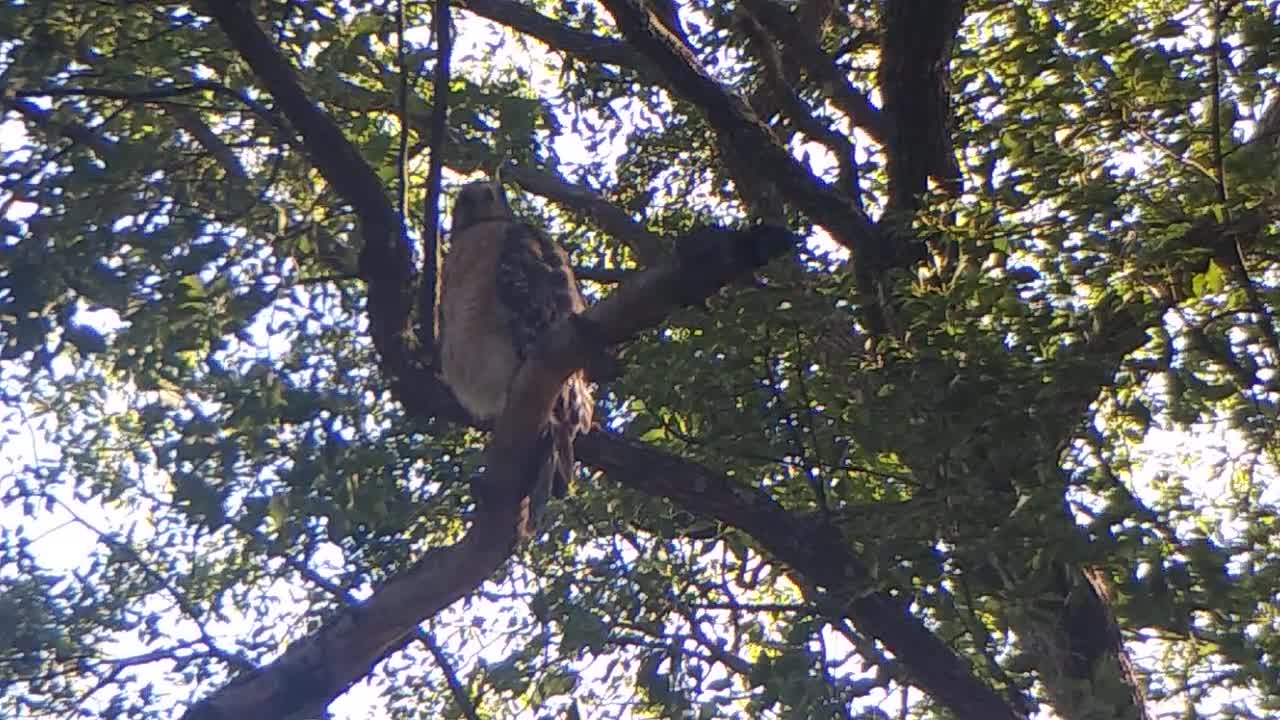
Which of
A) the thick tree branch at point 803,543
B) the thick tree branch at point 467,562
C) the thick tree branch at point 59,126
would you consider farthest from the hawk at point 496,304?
the thick tree branch at point 59,126

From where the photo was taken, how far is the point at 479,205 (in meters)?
6.84

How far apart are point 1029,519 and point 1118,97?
146 cm

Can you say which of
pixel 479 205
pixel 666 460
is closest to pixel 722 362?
pixel 666 460

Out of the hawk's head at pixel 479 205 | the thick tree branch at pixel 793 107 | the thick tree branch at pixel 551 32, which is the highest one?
the thick tree branch at pixel 551 32

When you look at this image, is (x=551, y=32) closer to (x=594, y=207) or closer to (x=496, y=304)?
(x=594, y=207)

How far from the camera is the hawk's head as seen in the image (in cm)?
670

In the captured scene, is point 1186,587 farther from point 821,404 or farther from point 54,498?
point 54,498

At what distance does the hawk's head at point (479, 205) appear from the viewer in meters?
6.70

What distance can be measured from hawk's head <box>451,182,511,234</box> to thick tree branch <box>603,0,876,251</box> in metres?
1.66

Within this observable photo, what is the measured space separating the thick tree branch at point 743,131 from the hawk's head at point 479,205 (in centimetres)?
166

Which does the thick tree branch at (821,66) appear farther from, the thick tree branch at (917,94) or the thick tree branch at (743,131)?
the thick tree branch at (743,131)

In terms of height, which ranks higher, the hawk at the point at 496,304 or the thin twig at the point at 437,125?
the hawk at the point at 496,304

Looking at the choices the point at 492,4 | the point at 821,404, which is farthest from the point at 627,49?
the point at 821,404

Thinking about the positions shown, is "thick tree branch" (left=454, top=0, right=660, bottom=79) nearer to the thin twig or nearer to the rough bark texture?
the rough bark texture
